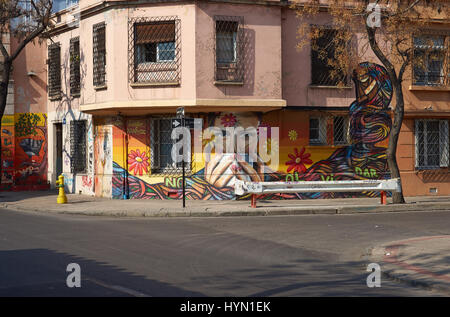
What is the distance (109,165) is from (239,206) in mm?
5823

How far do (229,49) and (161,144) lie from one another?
4.15 meters

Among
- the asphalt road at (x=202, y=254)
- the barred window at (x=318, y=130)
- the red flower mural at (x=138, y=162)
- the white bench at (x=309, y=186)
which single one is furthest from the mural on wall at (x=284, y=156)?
the asphalt road at (x=202, y=254)

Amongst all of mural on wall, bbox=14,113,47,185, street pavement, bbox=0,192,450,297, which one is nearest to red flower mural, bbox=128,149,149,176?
street pavement, bbox=0,192,450,297

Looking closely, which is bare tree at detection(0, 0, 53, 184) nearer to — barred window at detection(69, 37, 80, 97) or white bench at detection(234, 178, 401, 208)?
barred window at detection(69, 37, 80, 97)

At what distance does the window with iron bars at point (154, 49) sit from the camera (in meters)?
20.7

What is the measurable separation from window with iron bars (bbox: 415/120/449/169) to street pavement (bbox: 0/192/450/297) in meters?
4.92

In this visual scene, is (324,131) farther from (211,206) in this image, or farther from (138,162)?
(138,162)

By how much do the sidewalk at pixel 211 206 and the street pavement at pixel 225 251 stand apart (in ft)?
0.19

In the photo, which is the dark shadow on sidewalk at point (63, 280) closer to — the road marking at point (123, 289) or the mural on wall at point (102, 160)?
the road marking at point (123, 289)

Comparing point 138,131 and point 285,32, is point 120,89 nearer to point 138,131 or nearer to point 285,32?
point 138,131

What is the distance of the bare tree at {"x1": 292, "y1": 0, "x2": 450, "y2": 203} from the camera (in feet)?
62.0

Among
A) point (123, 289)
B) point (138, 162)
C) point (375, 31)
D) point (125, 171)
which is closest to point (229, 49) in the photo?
point (375, 31)
